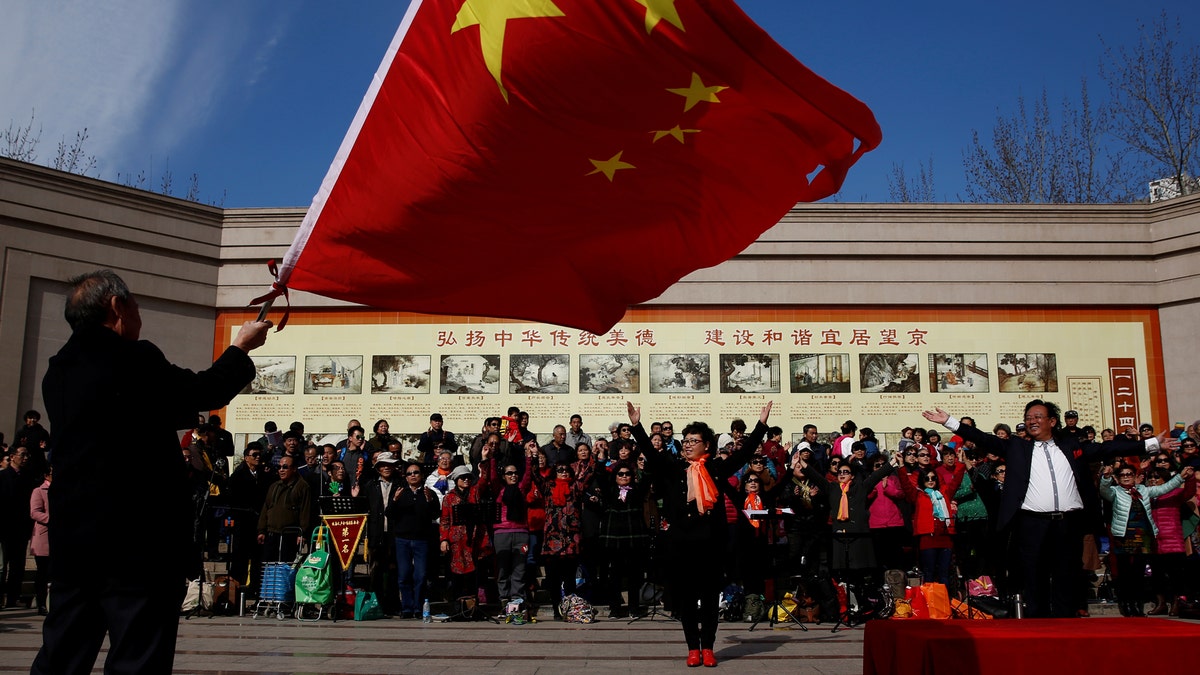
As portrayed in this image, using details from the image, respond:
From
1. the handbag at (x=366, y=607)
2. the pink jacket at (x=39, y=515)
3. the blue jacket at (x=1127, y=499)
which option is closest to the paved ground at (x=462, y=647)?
the handbag at (x=366, y=607)

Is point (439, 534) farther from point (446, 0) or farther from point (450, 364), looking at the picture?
point (446, 0)

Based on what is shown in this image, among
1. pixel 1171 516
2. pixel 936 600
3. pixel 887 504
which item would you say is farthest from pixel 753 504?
pixel 1171 516

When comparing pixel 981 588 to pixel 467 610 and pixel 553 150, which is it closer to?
pixel 467 610

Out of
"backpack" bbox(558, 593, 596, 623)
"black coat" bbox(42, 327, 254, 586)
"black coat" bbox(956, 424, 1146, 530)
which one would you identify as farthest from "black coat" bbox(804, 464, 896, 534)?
"black coat" bbox(42, 327, 254, 586)

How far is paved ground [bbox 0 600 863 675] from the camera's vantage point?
328 inches

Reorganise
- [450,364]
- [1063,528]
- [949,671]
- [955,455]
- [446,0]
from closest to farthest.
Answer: [949,671] → [446,0] → [1063,528] → [955,455] → [450,364]

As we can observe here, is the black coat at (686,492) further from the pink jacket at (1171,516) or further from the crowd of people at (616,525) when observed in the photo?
the pink jacket at (1171,516)

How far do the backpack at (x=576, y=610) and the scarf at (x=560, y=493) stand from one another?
1.22 m

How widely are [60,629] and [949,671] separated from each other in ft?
12.3

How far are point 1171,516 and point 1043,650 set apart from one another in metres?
9.96

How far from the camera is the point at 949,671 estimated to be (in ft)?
14.8

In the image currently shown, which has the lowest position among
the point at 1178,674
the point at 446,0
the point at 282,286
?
the point at 1178,674

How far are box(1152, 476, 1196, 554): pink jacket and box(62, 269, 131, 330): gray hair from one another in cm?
1308

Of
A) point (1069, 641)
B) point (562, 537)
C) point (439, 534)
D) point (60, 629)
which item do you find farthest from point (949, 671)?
point (439, 534)
